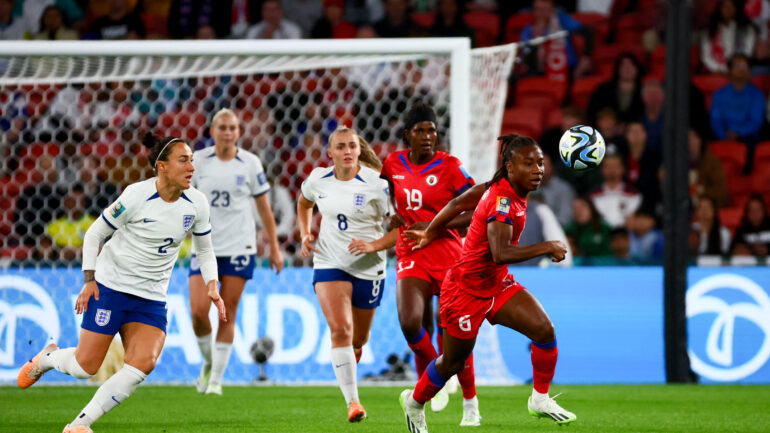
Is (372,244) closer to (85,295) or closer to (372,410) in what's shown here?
(372,410)

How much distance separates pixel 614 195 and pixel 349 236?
22.4 feet

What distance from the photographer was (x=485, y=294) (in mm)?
6402

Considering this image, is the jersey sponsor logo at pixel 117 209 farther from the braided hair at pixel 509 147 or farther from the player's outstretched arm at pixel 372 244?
the braided hair at pixel 509 147

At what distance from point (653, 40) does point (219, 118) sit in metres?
8.45

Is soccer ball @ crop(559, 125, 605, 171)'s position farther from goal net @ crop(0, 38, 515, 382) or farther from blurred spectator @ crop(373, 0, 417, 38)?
blurred spectator @ crop(373, 0, 417, 38)

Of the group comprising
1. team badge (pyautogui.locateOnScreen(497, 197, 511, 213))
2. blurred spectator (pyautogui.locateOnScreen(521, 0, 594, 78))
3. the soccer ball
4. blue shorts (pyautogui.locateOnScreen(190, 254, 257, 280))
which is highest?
blurred spectator (pyautogui.locateOnScreen(521, 0, 594, 78))

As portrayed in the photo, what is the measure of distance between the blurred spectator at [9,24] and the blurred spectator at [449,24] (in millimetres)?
5975

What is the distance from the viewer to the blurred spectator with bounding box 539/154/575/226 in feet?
45.9

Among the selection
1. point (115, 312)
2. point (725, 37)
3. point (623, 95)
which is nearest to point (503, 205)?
point (115, 312)

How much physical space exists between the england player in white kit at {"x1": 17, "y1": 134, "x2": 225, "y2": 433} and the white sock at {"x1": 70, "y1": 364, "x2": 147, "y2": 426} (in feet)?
0.84

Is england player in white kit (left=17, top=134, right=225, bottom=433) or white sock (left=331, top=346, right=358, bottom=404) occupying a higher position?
england player in white kit (left=17, top=134, right=225, bottom=433)

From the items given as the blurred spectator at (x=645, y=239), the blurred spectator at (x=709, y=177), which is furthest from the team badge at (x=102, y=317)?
the blurred spectator at (x=709, y=177)


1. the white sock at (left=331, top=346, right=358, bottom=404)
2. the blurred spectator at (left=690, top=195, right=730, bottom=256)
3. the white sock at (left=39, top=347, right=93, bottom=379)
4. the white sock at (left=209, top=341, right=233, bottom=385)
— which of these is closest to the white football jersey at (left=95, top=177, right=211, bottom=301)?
the white sock at (left=39, top=347, right=93, bottom=379)

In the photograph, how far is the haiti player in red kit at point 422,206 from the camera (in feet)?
25.5
